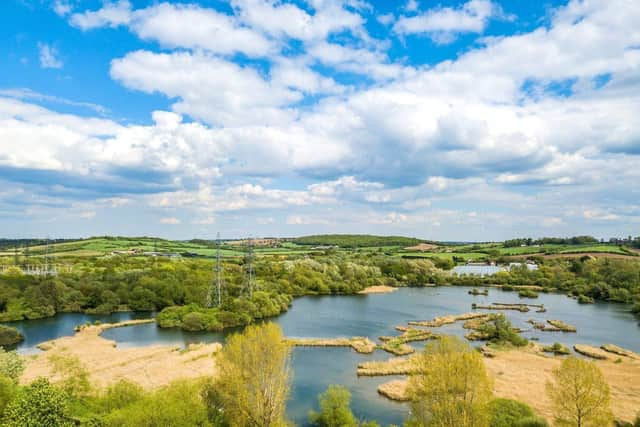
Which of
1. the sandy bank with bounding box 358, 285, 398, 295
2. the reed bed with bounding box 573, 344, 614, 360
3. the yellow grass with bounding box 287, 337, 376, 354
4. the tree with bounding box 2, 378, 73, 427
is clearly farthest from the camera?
the sandy bank with bounding box 358, 285, 398, 295

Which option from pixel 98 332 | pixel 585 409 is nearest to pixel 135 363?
pixel 98 332

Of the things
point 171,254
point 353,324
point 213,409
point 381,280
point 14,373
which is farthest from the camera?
point 171,254

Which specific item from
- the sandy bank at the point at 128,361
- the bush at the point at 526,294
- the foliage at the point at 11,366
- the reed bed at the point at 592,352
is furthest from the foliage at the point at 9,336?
the bush at the point at 526,294

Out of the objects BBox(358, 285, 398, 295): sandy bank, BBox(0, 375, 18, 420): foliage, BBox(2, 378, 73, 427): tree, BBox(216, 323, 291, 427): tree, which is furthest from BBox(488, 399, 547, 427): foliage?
BBox(358, 285, 398, 295): sandy bank

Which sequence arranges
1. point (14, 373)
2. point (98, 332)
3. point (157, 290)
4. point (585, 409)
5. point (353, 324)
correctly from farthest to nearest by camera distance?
point (157, 290) < point (353, 324) < point (98, 332) < point (14, 373) < point (585, 409)

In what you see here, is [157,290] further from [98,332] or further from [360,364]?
[360,364]

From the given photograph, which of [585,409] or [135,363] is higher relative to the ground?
[585,409]

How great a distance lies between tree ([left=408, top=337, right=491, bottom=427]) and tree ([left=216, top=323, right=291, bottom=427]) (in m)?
6.74

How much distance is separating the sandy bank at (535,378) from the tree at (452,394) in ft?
34.1

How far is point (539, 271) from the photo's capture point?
4168 inches

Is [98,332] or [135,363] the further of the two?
[98,332]

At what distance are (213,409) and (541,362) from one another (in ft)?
101

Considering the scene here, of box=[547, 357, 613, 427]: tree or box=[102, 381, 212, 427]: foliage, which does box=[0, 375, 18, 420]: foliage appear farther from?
box=[547, 357, 613, 427]: tree

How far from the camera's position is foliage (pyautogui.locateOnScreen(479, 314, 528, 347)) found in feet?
154
